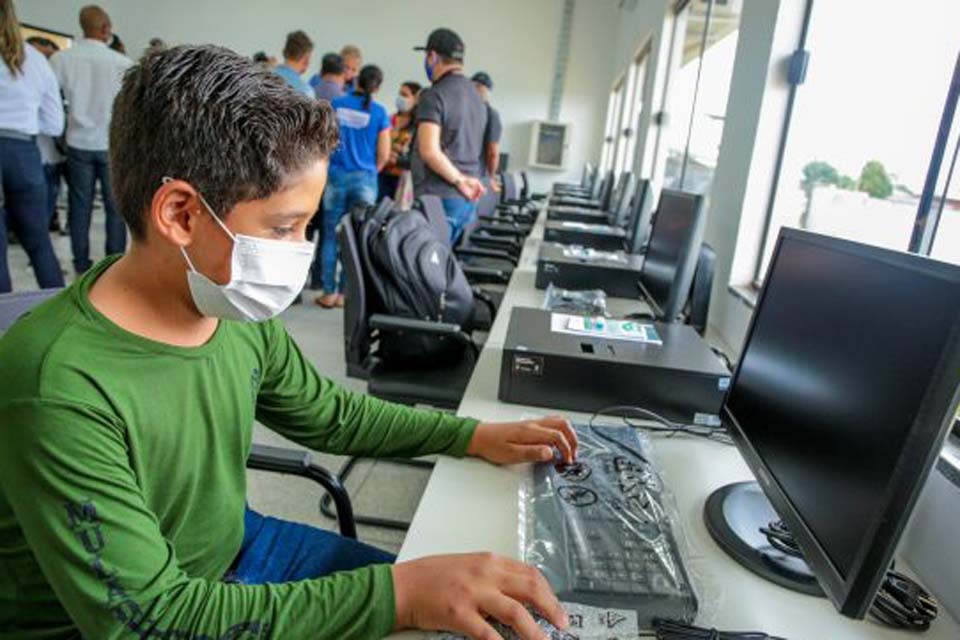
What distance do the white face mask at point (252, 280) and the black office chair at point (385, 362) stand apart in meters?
0.95

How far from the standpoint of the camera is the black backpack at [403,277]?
6.09ft

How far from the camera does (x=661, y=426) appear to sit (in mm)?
1184

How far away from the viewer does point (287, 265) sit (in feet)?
2.59

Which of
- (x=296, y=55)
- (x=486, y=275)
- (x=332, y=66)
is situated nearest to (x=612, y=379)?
(x=486, y=275)

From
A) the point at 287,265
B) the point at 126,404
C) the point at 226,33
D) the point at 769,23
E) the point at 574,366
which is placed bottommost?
the point at 574,366

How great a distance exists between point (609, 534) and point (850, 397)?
32 centimetres

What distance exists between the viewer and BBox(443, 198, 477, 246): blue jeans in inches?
126

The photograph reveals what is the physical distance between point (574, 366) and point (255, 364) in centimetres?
57

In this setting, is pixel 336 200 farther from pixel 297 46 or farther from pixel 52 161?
pixel 52 161

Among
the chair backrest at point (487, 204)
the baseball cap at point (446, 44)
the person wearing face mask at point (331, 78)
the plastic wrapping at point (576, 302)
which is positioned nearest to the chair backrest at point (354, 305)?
the plastic wrapping at point (576, 302)

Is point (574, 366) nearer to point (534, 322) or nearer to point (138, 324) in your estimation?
point (534, 322)

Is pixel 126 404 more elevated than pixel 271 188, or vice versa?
pixel 271 188

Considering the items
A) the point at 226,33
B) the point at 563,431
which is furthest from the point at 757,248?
the point at 226,33

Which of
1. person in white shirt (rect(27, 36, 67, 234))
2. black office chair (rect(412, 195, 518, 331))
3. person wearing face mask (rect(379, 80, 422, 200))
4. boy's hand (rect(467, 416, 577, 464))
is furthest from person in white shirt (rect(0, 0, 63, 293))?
boy's hand (rect(467, 416, 577, 464))
